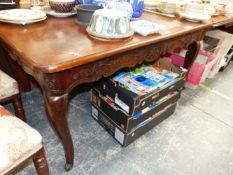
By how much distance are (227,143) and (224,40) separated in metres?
1.01

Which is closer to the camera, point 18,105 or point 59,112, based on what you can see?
point 59,112

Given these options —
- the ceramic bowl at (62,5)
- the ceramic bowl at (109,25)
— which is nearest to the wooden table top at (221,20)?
the ceramic bowl at (109,25)

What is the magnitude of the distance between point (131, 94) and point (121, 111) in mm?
136

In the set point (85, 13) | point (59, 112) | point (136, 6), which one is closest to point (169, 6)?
point (136, 6)

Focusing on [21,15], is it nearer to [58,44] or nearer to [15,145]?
[58,44]

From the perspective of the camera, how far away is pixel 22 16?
3.02ft

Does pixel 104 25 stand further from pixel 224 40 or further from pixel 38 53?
pixel 224 40

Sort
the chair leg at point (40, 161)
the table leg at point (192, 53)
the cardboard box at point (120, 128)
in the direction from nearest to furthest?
the chair leg at point (40, 161), the cardboard box at point (120, 128), the table leg at point (192, 53)

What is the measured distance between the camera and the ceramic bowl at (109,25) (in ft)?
2.63

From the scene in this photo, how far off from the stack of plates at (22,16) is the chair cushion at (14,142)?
416mm

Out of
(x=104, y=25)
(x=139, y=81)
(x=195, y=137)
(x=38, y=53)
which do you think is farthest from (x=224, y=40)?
(x=38, y=53)

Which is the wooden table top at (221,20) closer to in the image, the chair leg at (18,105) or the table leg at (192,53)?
the table leg at (192,53)

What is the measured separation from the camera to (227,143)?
1.35 m

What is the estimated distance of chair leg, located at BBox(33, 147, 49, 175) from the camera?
79 centimetres
